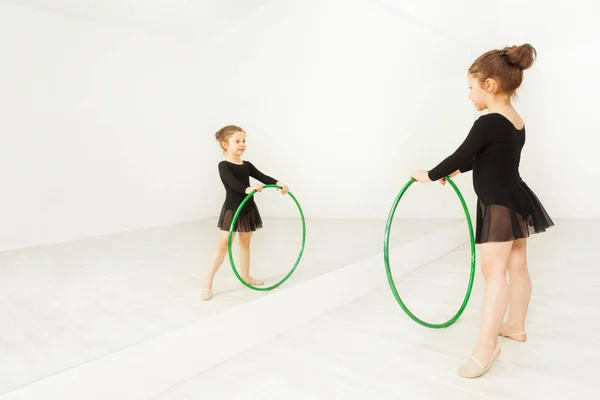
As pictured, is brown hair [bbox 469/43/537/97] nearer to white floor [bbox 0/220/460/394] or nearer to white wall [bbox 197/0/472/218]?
white wall [bbox 197/0/472/218]

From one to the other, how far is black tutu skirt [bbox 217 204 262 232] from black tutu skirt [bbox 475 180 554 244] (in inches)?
54.2

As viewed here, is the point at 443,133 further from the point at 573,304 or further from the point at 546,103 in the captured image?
the point at 573,304

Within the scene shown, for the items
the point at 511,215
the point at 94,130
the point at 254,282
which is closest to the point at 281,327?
the point at 254,282

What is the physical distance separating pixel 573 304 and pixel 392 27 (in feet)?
10.7

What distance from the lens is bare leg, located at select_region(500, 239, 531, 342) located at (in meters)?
2.03

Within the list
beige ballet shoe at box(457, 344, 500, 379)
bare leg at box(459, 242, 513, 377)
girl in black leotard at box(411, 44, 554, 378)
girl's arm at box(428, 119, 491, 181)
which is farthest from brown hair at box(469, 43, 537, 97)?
beige ballet shoe at box(457, 344, 500, 379)

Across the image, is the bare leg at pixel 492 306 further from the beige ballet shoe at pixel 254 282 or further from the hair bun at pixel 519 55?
the beige ballet shoe at pixel 254 282

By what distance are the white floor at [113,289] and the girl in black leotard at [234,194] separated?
8 centimetres

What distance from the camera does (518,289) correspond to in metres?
2.09

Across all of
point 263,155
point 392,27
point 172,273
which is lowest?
point 172,273

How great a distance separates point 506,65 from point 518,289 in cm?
109

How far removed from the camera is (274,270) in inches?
116

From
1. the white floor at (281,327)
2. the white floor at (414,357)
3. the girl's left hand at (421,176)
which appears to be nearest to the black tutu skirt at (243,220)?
the white floor at (281,327)

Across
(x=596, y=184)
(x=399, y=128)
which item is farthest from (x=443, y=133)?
(x=596, y=184)
